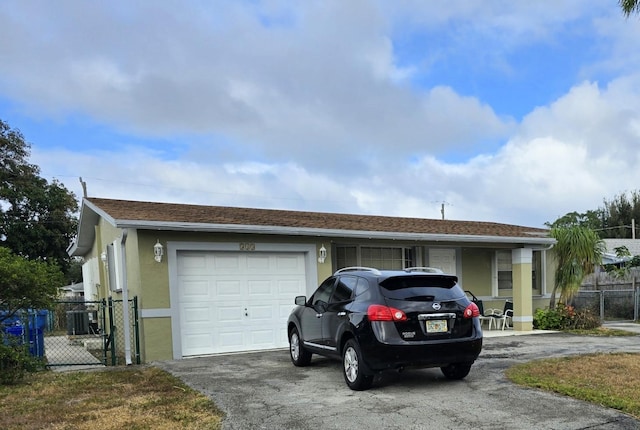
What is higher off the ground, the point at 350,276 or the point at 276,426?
the point at 350,276

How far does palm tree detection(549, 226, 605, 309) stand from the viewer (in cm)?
1518

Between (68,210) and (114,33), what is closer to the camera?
(114,33)

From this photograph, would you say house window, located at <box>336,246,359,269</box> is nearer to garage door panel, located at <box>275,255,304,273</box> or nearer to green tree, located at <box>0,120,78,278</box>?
garage door panel, located at <box>275,255,304,273</box>

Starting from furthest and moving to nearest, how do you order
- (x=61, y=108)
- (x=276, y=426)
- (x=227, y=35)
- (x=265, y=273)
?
(x=61, y=108), (x=227, y=35), (x=265, y=273), (x=276, y=426)

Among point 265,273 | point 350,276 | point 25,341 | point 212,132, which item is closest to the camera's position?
point 350,276

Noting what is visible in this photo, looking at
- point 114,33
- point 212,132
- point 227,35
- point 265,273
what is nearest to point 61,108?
point 212,132

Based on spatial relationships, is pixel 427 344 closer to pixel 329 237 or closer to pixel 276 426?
pixel 276 426

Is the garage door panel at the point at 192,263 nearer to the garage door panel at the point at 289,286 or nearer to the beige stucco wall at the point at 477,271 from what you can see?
the garage door panel at the point at 289,286

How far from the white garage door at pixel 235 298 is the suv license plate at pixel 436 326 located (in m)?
5.50

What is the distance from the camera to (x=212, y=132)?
20141mm

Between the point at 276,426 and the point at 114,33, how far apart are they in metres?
10.3

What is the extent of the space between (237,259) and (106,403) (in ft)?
16.6

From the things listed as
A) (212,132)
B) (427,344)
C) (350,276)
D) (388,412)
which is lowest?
(388,412)

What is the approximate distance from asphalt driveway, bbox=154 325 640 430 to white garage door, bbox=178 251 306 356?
4.27ft
